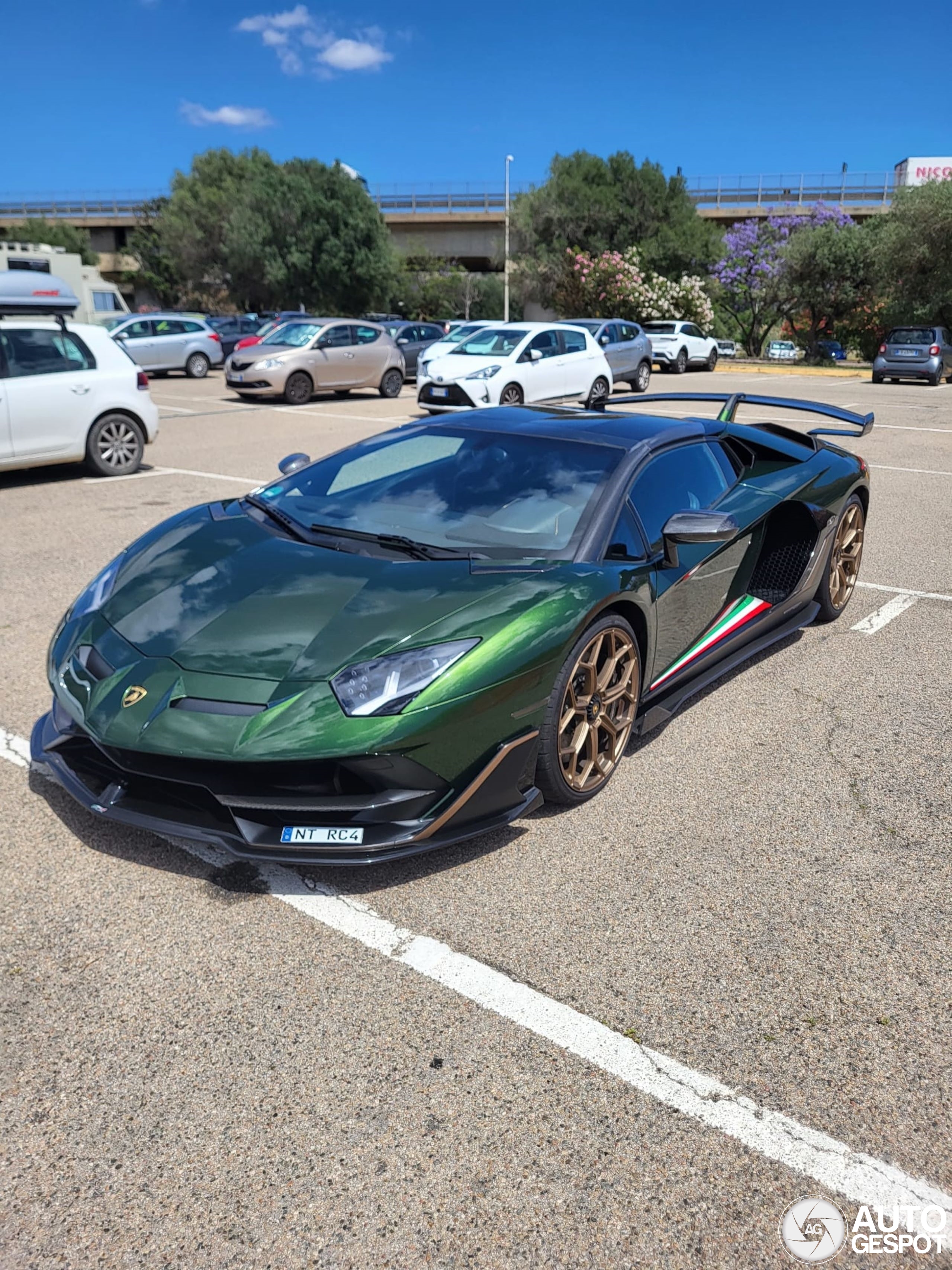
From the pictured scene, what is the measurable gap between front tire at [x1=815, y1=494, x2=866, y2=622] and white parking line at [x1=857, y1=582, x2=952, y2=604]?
69cm

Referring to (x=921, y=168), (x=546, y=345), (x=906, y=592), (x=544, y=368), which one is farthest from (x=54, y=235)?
(x=906, y=592)

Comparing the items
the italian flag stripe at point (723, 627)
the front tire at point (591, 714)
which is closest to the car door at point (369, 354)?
the italian flag stripe at point (723, 627)

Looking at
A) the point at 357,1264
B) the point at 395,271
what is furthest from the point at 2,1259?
the point at 395,271

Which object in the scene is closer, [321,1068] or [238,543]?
[321,1068]

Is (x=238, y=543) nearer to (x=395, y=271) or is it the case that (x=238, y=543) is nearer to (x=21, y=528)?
(x=21, y=528)

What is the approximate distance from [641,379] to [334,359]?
827 cm

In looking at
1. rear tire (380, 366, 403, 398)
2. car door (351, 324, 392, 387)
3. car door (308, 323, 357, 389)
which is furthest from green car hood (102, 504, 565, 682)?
rear tire (380, 366, 403, 398)

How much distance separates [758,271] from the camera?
4384 cm

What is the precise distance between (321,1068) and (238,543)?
2038 mm

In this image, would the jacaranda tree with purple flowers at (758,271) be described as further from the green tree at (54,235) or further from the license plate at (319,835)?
the green tree at (54,235)

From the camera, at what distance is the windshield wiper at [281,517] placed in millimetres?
3877

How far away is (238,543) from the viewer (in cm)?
382

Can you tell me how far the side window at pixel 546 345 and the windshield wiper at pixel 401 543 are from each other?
1342 centimetres

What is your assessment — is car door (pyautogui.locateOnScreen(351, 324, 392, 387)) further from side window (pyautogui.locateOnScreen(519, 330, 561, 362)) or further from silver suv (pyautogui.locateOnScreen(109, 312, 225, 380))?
silver suv (pyautogui.locateOnScreen(109, 312, 225, 380))
